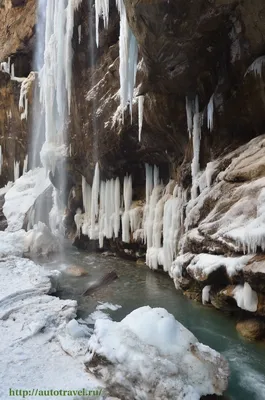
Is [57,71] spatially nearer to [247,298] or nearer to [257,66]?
[257,66]

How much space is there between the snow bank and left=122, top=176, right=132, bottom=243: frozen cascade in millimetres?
9614

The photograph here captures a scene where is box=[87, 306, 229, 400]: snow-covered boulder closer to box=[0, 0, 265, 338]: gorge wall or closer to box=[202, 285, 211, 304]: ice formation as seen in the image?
box=[0, 0, 265, 338]: gorge wall

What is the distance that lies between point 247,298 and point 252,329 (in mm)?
714

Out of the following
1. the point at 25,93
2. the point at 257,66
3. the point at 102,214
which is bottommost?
the point at 102,214

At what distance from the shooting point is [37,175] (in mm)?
25422

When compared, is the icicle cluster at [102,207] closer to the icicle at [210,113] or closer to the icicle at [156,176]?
the icicle at [156,176]

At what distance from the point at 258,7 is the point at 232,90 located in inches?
80.9

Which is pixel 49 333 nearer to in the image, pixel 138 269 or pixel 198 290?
pixel 198 290

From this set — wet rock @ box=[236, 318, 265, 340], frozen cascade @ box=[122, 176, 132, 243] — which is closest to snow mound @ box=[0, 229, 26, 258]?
frozen cascade @ box=[122, 176, 132, 243]

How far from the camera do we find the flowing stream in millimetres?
5055

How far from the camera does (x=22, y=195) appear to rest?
2386 centimetres

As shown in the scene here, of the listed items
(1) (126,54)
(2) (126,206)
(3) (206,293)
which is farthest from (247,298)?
(2) (126,206)

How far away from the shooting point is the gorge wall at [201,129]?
6648 millimetres

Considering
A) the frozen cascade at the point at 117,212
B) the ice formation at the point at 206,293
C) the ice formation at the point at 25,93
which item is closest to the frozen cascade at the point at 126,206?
the frozen cascade at the point at 117,212
